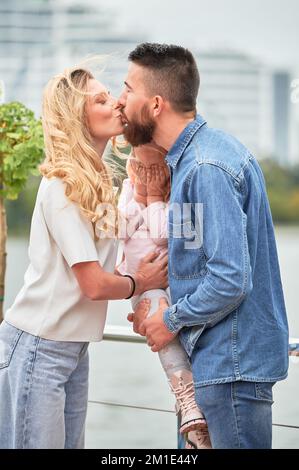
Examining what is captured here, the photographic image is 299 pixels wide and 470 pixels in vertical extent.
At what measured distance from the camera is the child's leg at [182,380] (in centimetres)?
Answer: 176

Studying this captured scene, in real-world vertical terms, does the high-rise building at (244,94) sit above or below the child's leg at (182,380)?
above

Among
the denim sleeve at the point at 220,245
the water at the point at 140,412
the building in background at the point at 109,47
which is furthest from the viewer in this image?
the building in background at the point at 109,47

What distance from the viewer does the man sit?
1.64m

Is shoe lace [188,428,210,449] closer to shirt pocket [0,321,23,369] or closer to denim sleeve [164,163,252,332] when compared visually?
denim sleeve [164,163,252,332]

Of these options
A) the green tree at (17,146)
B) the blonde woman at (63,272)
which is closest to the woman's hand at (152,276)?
the blonde woman at (63,272)

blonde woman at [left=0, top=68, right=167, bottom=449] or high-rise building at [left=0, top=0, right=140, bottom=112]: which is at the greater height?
high-rise building at [left=0, top=0, right=140, bottom=112]

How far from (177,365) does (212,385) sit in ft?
0.40

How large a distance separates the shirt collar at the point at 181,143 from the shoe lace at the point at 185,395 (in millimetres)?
506

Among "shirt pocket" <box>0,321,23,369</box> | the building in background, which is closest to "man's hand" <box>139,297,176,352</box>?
"shirt pocket" <box>0,321,23,369</box>

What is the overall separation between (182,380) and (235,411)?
0.49 ft

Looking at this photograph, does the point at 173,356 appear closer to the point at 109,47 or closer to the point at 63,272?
the point at 63,272

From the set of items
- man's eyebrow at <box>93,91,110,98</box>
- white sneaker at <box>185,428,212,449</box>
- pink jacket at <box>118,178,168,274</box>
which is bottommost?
white sneaker at <box>185,428,212,449</box>

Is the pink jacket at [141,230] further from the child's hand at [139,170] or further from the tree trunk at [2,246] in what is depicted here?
the tree trunk at [2,246]

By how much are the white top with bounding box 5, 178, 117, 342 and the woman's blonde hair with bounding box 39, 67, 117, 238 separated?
0.03 m
